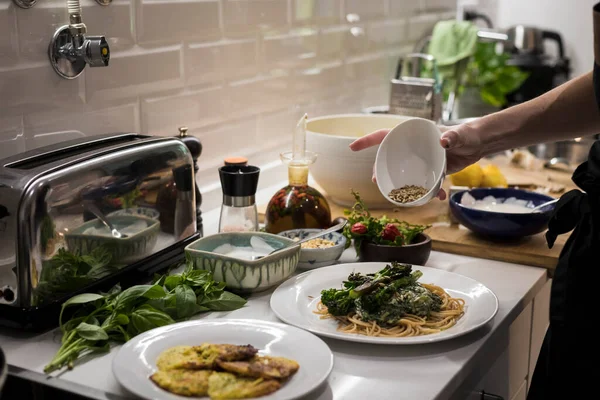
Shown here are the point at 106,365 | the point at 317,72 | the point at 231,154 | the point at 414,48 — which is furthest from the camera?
the point at 414,48

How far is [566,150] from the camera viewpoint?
7.69ft

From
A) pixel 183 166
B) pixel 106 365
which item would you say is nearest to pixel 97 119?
pixel 183 166

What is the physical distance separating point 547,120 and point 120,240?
82 cm

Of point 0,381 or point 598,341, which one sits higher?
point 0,381

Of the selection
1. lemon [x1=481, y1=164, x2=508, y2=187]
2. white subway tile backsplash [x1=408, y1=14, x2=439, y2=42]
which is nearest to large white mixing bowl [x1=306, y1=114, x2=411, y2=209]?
lemon [x1=481, y1=164, x2=508, y2=187]

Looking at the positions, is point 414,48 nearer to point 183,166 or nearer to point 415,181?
point 415,181

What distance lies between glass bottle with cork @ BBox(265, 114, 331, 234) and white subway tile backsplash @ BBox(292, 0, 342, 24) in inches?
25.6

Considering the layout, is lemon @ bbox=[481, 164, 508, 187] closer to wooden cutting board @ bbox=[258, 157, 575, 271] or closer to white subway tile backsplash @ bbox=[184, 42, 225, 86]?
wooden cutting board @ bbox=[258, 157, 575, 271]

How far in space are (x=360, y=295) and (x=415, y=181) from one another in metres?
0.41

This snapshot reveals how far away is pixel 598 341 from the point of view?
1.24 meters

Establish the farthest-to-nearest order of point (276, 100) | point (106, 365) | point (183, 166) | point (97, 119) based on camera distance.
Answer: point (276, 100)
point (97, 119)
point (183, 166)
point (106, 365)

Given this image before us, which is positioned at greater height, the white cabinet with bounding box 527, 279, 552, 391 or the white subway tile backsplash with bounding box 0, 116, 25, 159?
the white subway tile backsplash with bounding box 0, 116, 25, 159

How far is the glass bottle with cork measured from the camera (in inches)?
59.7

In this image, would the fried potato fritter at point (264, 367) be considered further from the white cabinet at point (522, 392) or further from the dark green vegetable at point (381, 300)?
the white cabinet at point (522, 392)
